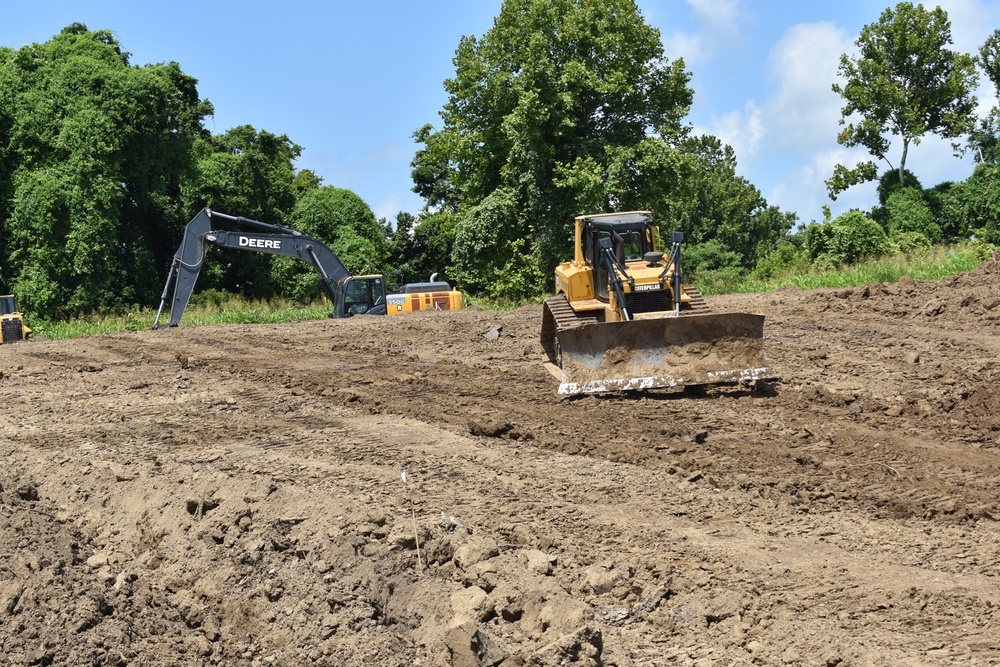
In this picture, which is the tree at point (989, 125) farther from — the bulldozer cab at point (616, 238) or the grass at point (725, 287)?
the bulldozer cab at point (616, 238)

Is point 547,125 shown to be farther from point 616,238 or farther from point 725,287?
point 616,238

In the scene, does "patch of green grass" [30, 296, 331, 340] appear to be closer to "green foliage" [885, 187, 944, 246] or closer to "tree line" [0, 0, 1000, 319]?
"tree line" [0, 0, 1000, 319]

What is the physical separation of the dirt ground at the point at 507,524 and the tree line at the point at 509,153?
1819 cm

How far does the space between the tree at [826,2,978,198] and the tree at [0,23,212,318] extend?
910 inches

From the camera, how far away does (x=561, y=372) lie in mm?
11750

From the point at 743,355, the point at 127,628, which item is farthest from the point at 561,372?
the point at 127,628

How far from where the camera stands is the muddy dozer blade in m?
11.1

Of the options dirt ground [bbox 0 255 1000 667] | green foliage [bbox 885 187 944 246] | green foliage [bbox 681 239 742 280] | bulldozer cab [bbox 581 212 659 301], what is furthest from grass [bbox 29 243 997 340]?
green foliage [bbox 681 239 742 280]

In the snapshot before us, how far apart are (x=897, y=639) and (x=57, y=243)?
103 ft

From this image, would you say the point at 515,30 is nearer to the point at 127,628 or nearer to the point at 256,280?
the point at 256,280

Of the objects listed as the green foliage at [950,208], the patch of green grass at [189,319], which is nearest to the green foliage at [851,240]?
the green foliage at [950,208]

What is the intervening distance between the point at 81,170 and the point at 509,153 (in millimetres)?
13405

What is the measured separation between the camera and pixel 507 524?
245 inches

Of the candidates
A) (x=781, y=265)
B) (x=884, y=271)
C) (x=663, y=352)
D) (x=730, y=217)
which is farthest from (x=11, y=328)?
(x=730, y=217)
